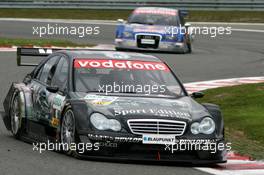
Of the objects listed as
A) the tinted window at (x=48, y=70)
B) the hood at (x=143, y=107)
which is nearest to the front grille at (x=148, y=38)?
the tinted window at (x=48, y=70)

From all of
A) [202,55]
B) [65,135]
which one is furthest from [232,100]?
[202,55]

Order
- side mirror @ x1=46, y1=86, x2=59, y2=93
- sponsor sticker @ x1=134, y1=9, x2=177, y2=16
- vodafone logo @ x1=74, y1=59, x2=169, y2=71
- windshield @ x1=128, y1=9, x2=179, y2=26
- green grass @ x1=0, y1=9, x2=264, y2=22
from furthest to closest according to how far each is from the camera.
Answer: green grass @ x1=0, y1=9, x2=264, y2=22, sponsor sticker @ x1=134, y1=9, x2=177, y2=16, windshield @ x1=128, y1=9, x2=179, y2=26, vodafone logo @ x1=74, y1=59, x2=169, y2=71, side mirror @ x1=46, y1=86, x2=59, y2=93

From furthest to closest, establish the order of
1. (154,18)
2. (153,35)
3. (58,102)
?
(154,18) < (153,35) < (58,102)

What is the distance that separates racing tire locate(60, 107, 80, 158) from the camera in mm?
9785

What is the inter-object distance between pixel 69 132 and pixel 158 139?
0.97 meters

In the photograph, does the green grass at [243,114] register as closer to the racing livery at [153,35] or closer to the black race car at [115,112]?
the black race car at [115,112]

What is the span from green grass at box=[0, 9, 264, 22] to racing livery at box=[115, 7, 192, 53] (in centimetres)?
1682

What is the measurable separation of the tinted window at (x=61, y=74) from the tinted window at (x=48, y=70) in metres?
0.11

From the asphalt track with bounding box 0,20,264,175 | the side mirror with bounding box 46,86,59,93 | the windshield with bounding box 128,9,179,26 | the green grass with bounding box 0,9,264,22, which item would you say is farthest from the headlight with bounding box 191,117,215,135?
the green grass with bounding box 0,9,264,22

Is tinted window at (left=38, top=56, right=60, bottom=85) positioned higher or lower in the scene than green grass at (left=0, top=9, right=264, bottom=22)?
higher

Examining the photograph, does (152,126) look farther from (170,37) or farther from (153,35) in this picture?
(170,37)

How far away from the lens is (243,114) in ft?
47.1

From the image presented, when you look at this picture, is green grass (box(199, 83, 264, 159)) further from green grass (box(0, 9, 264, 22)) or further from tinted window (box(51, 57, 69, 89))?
green grass (box(0, 9, 264, 22))

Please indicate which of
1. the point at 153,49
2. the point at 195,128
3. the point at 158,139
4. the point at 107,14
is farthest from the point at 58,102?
the point at 107,14
